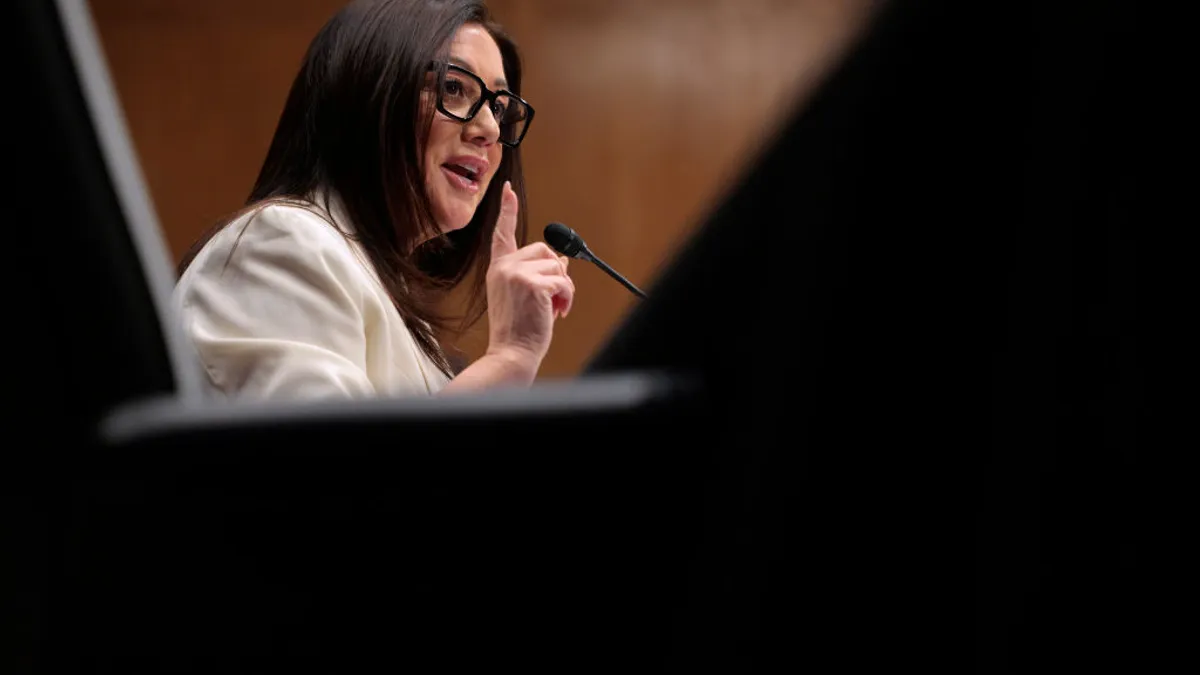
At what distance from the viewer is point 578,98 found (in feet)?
8.82

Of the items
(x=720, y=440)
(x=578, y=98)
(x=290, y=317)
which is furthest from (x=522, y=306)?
(x=578, y=98)

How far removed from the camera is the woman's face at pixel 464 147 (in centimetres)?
110

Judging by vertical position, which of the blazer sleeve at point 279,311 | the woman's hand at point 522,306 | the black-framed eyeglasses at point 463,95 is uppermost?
the black-framed eyeglasses at point 463,95

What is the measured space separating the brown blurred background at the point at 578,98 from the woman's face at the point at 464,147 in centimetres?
133

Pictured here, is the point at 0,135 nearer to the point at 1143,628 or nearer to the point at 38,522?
the point at 38,522

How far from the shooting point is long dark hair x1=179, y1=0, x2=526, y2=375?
988 millimetres

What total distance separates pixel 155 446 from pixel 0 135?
9cm

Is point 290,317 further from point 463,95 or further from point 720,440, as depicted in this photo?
point 720,440

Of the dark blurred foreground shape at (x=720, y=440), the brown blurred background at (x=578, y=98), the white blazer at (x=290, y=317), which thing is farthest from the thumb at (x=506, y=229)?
the brown blurred background at (x=578, y=98)

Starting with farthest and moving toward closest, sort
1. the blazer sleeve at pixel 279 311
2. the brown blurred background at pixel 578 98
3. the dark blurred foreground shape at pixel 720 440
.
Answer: the brown blurred background at pixel 578 98, the blazer sleeve at pixel 279 311, the dark blurred foreground shape at pixel 720 440

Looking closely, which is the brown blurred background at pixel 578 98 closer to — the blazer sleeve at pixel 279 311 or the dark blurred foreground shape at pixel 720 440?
the blazer sleeve at pixel 279 311

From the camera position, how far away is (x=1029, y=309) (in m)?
0.27

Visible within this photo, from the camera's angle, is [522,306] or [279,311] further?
[522,306]

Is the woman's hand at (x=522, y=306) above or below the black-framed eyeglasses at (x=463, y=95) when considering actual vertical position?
below
